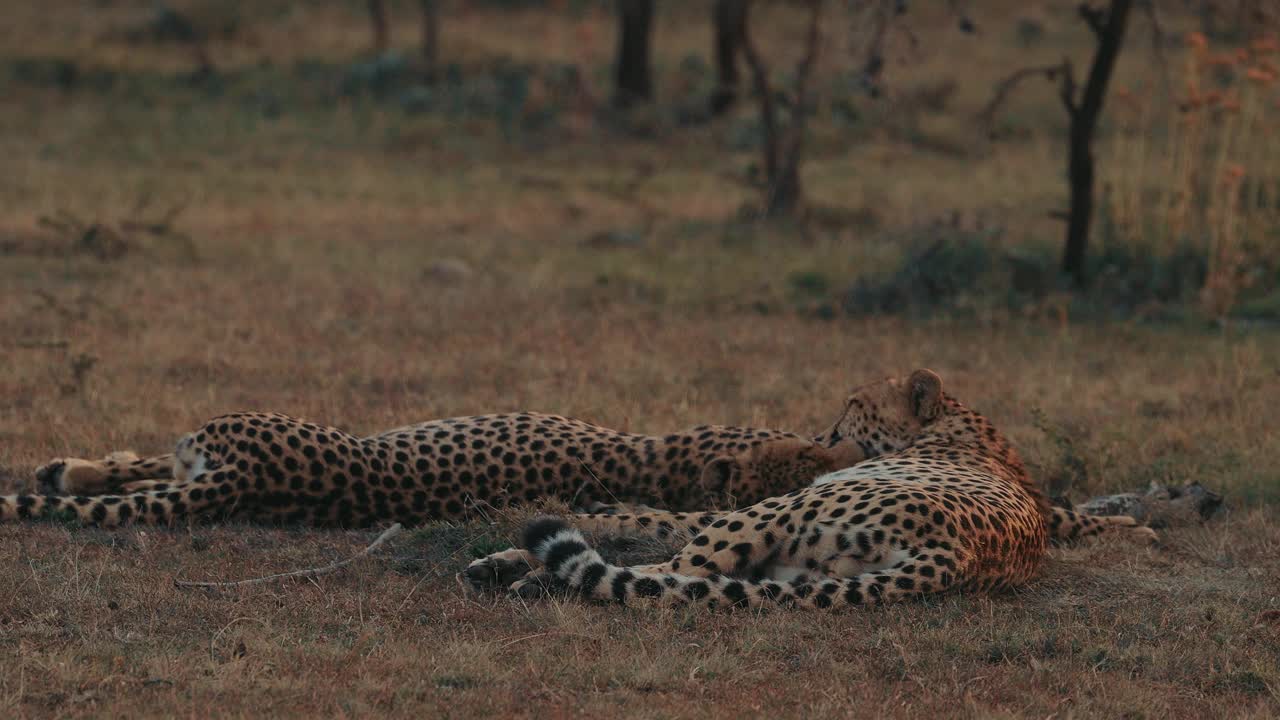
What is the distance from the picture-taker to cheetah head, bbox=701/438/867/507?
6055 millimetres

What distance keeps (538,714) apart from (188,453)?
7.62 ft

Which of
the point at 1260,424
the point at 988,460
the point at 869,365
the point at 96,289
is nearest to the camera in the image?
the point at 988,460

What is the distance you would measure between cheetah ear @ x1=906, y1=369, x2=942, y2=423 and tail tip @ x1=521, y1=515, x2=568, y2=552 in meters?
1.78

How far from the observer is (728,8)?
2112cm

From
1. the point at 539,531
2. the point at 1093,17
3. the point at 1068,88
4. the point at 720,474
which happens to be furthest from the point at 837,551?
the point at 1093,17

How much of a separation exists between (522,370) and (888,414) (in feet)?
10.7

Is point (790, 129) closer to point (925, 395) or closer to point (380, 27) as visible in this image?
point (925, 395)

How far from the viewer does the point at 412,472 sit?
19.9 ft

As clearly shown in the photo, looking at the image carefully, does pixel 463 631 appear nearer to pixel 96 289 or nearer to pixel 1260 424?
pixel 1260 424

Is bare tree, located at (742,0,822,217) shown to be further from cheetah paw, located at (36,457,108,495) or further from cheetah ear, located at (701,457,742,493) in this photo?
cheetah paw, located at (36,457,108,495)

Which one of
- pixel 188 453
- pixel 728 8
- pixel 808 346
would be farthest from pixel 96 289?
pixel 728 8

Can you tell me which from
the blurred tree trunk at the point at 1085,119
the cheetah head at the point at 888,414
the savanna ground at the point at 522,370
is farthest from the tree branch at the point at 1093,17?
the cheetah head at the point at 888,414

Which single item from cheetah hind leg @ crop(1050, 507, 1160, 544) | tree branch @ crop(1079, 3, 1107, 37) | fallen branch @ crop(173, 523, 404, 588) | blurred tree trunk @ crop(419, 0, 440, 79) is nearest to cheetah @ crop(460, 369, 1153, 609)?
fallen branch @ crop(173, 523, 404, 588)

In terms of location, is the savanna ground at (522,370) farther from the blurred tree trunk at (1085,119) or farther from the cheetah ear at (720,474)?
the blurred tree trunk at (1085,119)
